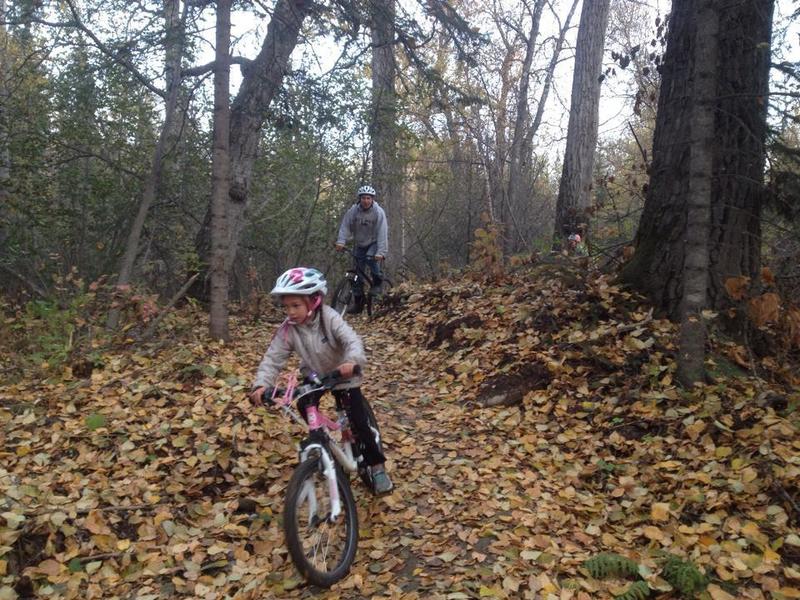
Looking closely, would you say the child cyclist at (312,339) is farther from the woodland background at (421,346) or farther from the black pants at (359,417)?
the woodland background at (421,346)

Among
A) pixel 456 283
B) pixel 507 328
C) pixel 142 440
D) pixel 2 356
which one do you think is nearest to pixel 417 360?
pixel 507 328

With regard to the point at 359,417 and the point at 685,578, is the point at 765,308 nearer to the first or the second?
the point at 685,578

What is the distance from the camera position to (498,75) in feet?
61.2

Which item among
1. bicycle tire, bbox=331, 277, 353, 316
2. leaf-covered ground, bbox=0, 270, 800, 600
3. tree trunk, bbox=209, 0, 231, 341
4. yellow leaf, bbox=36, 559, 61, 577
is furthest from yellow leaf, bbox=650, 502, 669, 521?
bicycle tire, bbox=331, 277, 353, 316

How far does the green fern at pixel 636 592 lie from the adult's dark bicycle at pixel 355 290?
7.20 meters

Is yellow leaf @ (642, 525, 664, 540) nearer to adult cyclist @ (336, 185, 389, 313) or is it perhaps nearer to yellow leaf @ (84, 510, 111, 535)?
yellow leaf @ (84, 510, 111, 535)


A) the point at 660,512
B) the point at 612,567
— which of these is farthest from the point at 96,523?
the point at 660,512

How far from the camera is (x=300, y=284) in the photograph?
4.09 meters

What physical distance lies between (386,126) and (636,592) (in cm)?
950

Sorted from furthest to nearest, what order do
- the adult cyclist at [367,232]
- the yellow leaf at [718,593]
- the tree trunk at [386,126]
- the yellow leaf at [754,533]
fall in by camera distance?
the adult cyclist at [367,232]
the tree trunk at [386,126]
the yellow leaf at [754,533]
the yellow leaf at [718,593]

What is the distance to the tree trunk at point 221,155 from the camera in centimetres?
741

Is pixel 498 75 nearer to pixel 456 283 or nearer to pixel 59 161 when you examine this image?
pixel 456 283

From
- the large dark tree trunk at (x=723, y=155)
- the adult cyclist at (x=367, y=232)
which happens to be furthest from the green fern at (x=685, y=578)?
the adult cyclist at (x=367, y=232)

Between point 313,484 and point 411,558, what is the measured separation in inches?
34.9
